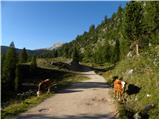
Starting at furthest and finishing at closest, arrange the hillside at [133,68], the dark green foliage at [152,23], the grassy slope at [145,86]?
the dark green foliage at [152,23] → the hillside at [133,68] → the grassy slope at [145,86]

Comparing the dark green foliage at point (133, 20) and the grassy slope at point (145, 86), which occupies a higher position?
the dark green foliage at point (133, 20)

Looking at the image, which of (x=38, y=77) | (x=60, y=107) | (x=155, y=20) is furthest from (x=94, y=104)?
(x=38, y=77)

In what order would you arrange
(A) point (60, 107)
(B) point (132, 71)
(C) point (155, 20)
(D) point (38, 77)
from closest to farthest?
1. (A) point (60, 107)
2. (B) point (132, 71)
3. (C) point (155, 20)
4. (D) point (38, 77)

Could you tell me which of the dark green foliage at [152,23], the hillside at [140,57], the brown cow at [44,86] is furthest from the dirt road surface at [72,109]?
the dark green foliage at [152,23]

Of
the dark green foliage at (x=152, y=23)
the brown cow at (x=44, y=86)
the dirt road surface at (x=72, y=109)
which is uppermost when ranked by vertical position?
the dark green foliage at (x=152, y=23)

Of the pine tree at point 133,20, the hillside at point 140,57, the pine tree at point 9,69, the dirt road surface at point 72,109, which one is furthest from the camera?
the pine tree at point 9,69

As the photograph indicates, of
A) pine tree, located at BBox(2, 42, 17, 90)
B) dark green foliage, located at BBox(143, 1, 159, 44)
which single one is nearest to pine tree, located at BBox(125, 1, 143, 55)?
dark green foliage, located at BBox(143, 1, 159, 44)

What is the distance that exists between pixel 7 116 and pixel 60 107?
4.16 m

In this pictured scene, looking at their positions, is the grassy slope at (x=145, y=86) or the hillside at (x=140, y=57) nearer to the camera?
the grassy slope at (x=145, y=86)

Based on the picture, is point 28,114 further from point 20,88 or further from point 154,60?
point 20,88

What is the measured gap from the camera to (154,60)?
3053 centimetres

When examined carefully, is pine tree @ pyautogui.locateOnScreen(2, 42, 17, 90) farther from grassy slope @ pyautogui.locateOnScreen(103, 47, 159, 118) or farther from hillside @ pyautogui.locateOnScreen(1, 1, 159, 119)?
grassy slope @ pyautogui.locateOnScreen(103, 47, 159, 118)

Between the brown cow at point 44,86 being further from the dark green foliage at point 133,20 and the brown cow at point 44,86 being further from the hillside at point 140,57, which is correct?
the dark green foliage at point 133,20

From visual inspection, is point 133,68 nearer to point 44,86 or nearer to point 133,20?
point 44,86
